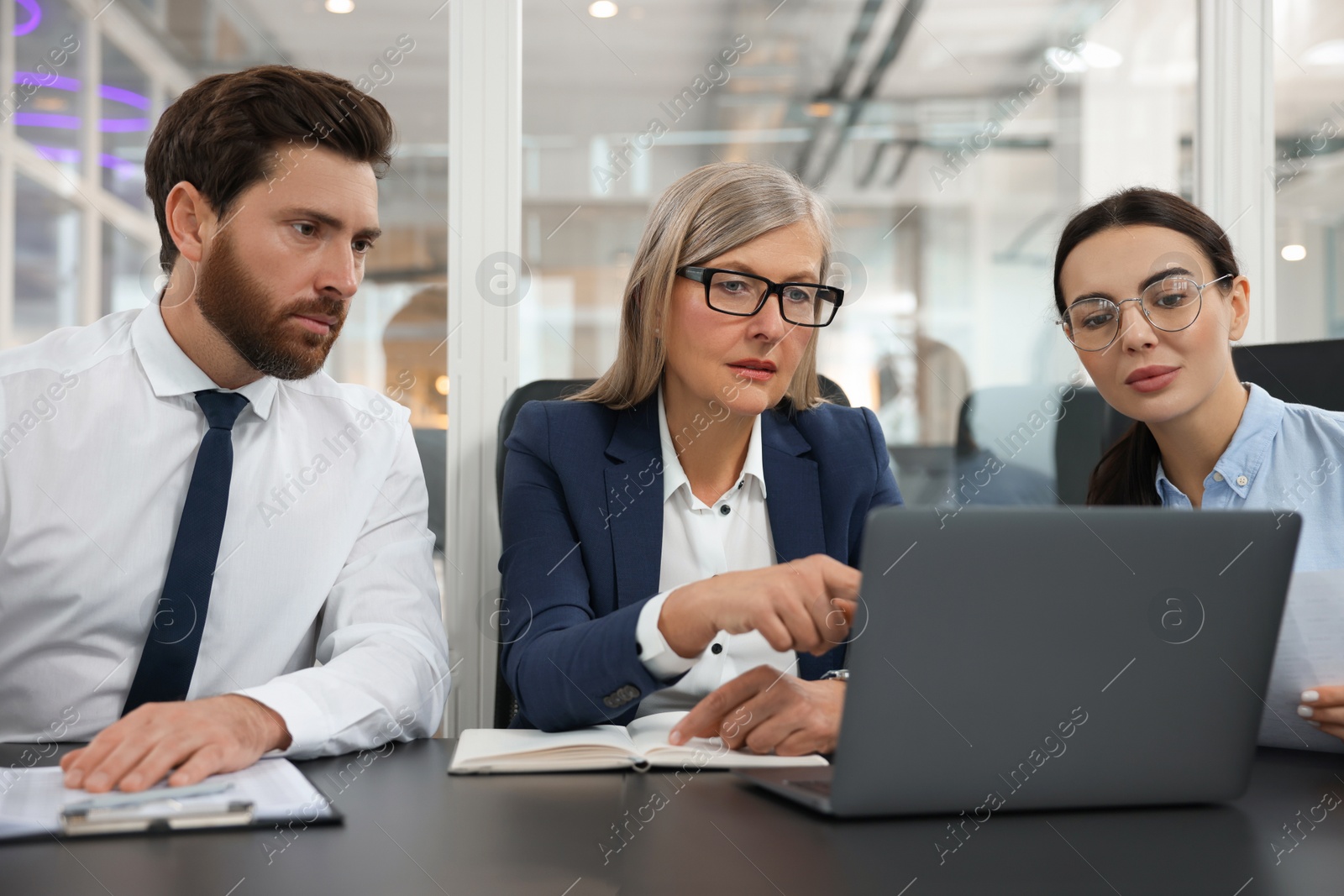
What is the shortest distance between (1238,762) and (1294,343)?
121 centimetres

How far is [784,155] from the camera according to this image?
243cm

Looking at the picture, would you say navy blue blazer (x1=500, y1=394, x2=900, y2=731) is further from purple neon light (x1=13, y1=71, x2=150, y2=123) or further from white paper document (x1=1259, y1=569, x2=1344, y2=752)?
purple neon light (x1=13, y1=71, x2=150, y2=123)

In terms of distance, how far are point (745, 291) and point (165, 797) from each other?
39.6 inches

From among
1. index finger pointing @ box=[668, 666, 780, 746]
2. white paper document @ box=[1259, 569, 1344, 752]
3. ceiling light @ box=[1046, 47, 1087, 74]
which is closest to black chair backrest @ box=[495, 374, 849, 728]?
index finger pointing @ box=[668, 666, 780, 746]

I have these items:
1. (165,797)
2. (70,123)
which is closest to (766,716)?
(165,797)

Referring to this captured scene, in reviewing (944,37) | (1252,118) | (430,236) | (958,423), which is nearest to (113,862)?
(430,236)

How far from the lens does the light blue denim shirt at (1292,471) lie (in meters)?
1.37

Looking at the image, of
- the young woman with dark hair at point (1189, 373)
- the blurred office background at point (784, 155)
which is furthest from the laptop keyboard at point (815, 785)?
the blurred office background at point (784, 155)

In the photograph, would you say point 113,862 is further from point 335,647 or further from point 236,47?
point 236,47

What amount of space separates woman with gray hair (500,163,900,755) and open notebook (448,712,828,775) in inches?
8.0

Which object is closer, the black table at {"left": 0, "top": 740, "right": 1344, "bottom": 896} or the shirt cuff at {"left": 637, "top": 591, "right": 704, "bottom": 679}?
the black table at {"left": 0, "top": 740, "right": 1344, "bottom": 896}

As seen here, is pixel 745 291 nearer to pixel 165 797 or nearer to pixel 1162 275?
pixel 1162 275

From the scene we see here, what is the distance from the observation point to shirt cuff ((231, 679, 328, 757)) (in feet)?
3.40

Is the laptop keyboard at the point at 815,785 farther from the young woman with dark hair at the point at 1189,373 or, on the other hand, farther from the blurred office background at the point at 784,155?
the blurred office background at the point at 784,155
